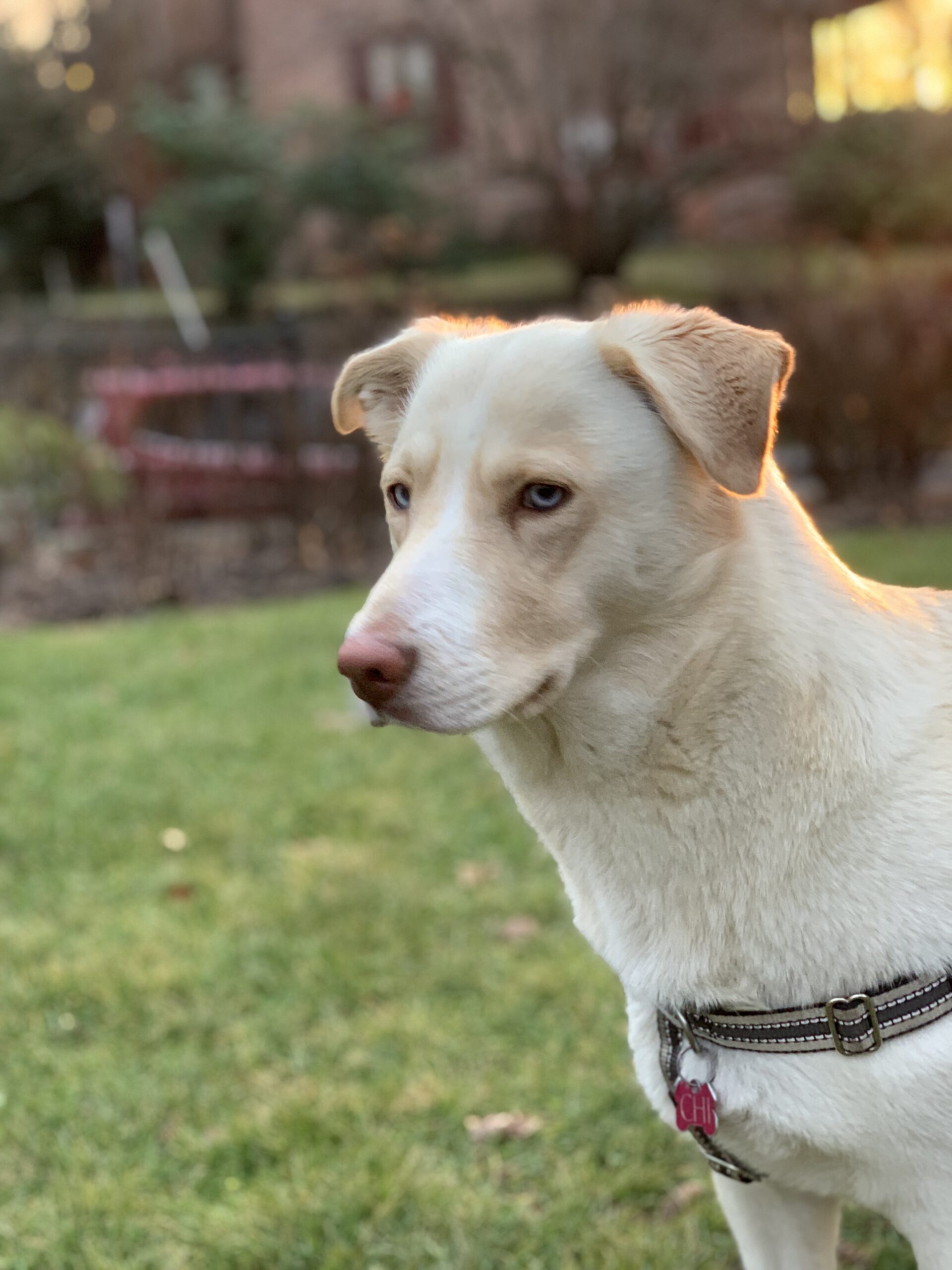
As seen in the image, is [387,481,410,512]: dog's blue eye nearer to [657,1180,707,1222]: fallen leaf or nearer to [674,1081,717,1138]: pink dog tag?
[674,1081,717,1138]: pink dog tag

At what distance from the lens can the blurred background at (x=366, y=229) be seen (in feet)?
29.7

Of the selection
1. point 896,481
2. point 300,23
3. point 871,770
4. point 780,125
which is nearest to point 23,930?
point 871,770

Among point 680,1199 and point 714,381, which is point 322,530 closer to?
point 680,1199

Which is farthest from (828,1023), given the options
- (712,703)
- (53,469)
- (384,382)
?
(53,469)

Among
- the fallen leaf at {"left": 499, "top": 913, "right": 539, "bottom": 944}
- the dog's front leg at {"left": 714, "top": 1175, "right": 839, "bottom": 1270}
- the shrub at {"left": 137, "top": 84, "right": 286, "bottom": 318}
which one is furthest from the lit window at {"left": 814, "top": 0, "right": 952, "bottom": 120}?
the dog's front leg at {"left": 714, "top": 1175, "right": 839, "bottom": 1270}

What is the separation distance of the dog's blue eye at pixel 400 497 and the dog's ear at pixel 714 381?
36 centimetres

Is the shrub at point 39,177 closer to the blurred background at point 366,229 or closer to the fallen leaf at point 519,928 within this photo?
the blurred background at point 366,229

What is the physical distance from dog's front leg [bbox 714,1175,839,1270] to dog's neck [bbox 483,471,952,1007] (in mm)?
533

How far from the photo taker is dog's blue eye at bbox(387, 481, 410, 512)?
1.84 m

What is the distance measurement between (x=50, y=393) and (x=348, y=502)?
2.30 meters

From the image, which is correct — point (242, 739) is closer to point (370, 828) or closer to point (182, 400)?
point (370, 828)

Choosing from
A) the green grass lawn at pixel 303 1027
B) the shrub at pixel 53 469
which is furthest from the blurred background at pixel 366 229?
the green grass lawn at pixel 303 1027

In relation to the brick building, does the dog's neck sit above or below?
above

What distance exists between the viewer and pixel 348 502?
9.20 meters
